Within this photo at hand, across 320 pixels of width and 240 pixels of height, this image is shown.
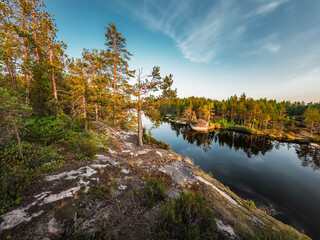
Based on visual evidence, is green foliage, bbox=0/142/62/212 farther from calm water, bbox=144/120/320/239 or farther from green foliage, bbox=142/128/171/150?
calm water, bbox=144/120/320/239

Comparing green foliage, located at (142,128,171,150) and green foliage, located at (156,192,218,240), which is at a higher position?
green foliage, located at (156,192,218,240)

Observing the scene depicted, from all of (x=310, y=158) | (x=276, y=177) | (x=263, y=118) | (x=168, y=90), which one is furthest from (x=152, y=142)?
(x=263, y=118)

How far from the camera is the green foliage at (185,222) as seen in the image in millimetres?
3367

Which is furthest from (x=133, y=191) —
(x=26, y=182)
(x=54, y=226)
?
(x=26, y=182)

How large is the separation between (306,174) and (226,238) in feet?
83.8

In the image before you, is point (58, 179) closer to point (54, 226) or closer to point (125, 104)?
point (54, 226)

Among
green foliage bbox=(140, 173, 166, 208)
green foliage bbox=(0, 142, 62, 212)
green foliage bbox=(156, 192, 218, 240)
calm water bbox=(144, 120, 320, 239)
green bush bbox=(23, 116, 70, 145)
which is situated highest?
green bush bbox=(23, 116, 70, 145)

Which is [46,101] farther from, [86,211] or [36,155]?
[86,211]

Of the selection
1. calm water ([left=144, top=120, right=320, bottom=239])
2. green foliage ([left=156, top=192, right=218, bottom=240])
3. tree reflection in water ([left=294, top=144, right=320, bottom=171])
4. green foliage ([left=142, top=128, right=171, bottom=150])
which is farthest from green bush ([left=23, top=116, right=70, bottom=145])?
tree reflection in water ([left=294, top=144, right=320, bottom=171])

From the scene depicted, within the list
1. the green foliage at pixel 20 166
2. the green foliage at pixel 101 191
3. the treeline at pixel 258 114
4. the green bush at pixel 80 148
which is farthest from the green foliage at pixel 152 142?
the treeline at pixel 258 114

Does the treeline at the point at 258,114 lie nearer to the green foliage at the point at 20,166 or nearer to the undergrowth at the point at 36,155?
the undergrowth at the point at 36,155

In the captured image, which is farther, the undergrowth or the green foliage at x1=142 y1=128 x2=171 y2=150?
the green foliage at x1=142 y1=128 x2=171 y2=150

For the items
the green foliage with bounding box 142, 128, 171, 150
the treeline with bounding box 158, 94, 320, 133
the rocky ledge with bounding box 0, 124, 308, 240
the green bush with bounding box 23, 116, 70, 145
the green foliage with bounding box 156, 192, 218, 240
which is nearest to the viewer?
the rocky ledge with bounding box 0, 124, 308, 240

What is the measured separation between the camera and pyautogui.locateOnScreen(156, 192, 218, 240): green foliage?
3367mm
